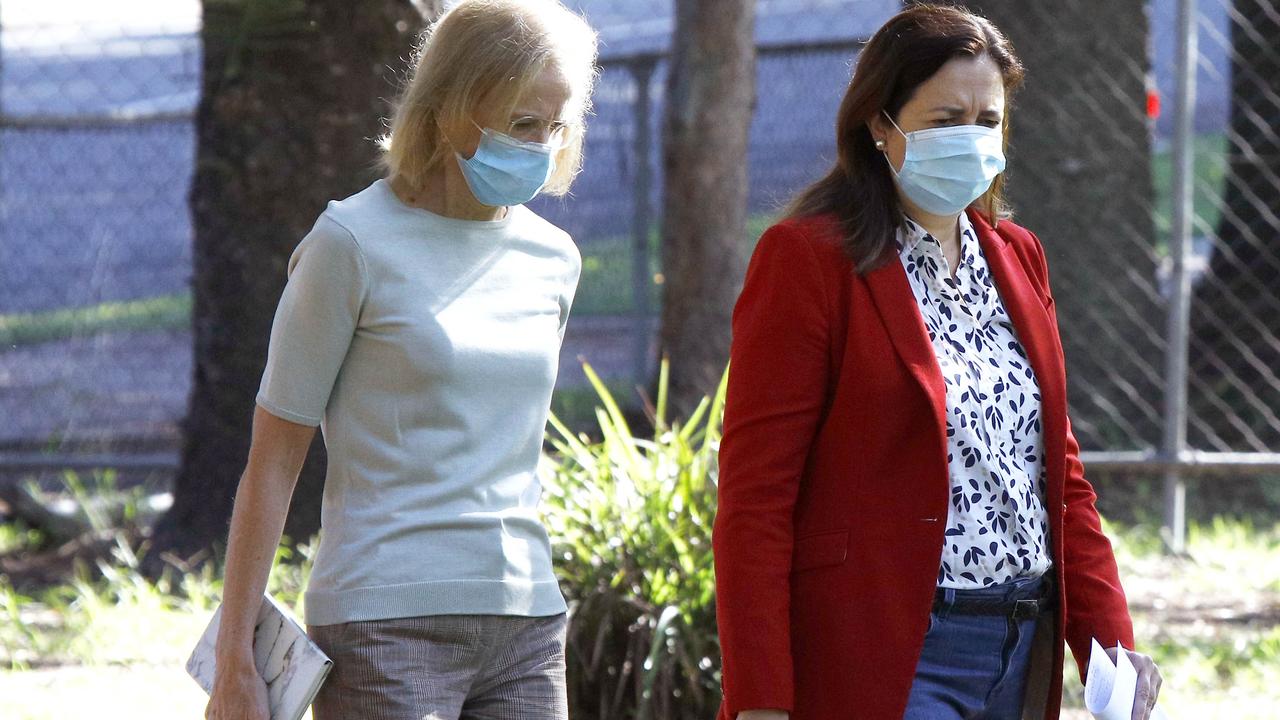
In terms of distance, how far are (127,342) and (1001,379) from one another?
20.0 feet

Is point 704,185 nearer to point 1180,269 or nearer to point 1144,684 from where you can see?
point 1180,269

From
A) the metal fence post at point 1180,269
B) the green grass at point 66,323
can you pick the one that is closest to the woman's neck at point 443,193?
the metal fence post at point 1180,269

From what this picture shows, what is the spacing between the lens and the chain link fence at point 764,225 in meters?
7.37

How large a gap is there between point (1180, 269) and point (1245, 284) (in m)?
1.83

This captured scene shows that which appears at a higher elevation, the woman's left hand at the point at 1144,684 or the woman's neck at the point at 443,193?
the woman's neck at the point at 443,193

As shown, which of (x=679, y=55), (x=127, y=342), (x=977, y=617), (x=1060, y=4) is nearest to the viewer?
(x=977, y=617)

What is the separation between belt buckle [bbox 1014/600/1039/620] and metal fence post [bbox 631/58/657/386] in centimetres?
517

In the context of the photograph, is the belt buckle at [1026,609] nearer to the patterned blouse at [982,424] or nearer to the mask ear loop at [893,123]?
the patterned blouse at [982,424]

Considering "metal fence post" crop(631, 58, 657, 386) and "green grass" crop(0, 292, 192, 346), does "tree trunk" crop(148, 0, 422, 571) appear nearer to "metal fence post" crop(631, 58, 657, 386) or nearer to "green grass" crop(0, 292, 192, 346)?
"green grass" crop(0, 292, 192, 346)

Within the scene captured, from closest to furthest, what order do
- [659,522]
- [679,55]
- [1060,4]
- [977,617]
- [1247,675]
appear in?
[977,617] → [659,522] → [1247,675] → [679,55] → [1060,4]

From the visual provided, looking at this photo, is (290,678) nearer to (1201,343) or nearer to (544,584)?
(544,584)

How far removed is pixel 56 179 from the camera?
24.7ft

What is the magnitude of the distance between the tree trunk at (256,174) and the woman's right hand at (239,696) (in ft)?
10.7

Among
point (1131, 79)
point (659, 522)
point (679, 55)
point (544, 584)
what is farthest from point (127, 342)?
point (544, 584)
